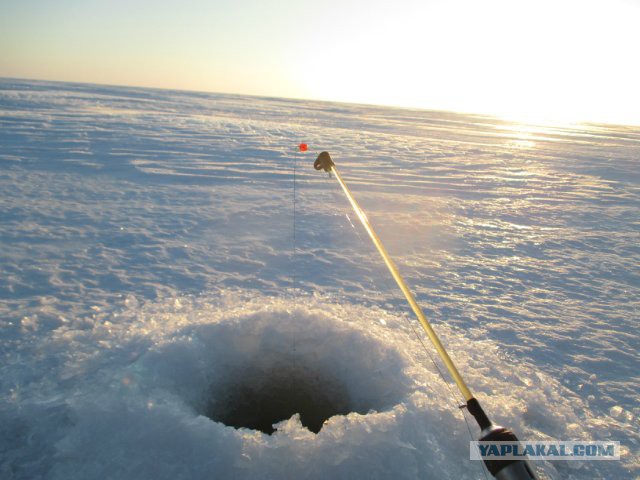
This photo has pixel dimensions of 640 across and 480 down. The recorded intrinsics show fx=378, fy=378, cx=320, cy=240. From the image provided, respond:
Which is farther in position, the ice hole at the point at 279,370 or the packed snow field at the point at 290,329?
the ice hole at the point at 279,370

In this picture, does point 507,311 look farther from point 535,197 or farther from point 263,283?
point 535,197

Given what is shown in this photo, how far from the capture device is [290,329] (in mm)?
3303

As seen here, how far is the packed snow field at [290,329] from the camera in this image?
2.24 metres

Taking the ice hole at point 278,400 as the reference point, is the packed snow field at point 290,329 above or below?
above

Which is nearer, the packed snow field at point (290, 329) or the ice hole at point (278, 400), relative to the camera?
the packed snow field at point (290, 329)

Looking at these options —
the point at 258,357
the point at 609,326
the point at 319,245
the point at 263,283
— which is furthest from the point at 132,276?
the point at 609,326

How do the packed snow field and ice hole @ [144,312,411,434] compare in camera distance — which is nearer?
the packed snow field

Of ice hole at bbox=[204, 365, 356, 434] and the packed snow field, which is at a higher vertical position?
the packed snow field

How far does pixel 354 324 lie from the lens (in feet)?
11.3

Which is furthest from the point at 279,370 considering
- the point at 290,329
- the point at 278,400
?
the point at 290,329

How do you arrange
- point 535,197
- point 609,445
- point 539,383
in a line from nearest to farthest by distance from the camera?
1. point 609,445
2. point 539,383
3. point 535,197

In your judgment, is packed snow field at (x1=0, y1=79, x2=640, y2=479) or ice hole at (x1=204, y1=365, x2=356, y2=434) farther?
ice hole at (x1=204, y1=365, x2=356, y2=434)

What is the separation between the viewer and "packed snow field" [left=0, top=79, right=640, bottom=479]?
224 cm

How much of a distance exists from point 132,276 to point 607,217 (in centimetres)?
860
